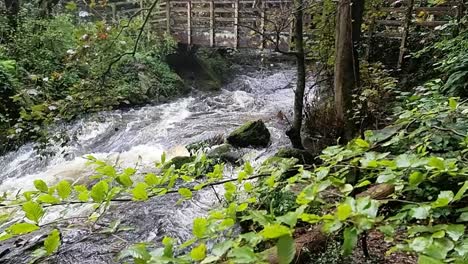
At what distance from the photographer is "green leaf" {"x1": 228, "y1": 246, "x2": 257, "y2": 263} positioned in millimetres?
921

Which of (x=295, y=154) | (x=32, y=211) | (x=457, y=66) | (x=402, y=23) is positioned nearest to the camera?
(x=32, y=211)

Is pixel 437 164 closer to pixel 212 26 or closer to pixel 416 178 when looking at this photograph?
pixel 416 178

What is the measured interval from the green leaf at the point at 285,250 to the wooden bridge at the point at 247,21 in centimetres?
698

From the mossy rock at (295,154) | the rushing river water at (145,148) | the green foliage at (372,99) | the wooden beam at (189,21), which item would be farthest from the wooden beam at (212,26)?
the mossy rock at (295,154)

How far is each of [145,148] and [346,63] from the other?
191 inches

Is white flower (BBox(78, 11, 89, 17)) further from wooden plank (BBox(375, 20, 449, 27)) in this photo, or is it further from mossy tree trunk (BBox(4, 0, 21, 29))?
wooden plank (BBox(375, 20, 449, 27))

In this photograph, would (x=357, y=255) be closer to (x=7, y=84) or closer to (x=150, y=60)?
(x=7, y=84)

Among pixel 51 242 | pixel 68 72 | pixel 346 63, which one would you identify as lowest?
pixel 51 242

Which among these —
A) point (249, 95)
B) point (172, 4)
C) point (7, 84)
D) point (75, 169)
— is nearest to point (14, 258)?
point (75, 169)

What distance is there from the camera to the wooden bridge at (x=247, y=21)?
26.6 ft

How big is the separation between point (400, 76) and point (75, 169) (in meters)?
6.26

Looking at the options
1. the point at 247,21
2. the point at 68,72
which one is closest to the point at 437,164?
the point at 68,72

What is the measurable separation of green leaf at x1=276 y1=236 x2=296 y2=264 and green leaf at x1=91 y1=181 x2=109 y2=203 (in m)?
0.60

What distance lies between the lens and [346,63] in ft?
16.3
